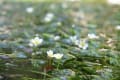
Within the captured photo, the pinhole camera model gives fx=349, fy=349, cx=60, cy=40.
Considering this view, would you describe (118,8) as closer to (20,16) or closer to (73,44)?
(20,16)

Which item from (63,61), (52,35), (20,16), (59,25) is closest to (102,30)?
→ (59,25)

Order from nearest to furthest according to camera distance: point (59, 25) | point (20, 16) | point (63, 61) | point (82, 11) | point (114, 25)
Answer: point (63, 61), point (59, 25), point (114, 25), point (20, 16), point (82, 11)

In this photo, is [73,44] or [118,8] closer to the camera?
[73,44]

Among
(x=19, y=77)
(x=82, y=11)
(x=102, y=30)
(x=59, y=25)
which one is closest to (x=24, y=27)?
(x=59, y=25)

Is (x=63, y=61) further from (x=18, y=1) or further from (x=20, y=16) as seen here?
(x=18, y=1)

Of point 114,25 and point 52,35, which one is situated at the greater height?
point 114,25

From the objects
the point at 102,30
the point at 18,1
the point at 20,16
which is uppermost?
the point at 18,1

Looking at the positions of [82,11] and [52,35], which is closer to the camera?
[52,35]

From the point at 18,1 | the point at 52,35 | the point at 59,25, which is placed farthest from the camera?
the point at 18,1

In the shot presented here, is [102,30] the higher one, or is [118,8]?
[118,8]
